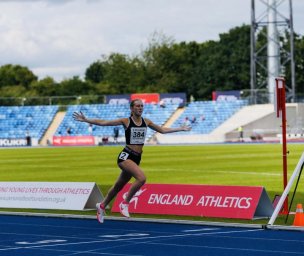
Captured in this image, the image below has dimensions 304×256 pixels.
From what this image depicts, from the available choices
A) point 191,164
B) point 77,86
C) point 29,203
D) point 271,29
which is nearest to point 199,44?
point 77,86

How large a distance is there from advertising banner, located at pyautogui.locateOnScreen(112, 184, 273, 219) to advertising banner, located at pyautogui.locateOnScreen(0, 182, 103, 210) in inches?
25.6

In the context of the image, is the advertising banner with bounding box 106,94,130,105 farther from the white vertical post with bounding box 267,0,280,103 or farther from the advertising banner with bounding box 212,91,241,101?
the white vertical post with bounding box 267,0,280,103

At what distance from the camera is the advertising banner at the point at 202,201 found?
17.5 metres

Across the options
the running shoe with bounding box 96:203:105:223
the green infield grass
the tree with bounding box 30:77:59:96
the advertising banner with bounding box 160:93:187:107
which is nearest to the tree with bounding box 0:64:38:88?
the tree with bounding box 30:77:59:96

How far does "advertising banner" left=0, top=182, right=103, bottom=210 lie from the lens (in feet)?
66.0

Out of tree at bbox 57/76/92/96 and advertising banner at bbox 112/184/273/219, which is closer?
advertising banner at bbox 112/184/273/219

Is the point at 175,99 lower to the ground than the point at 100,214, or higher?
lower

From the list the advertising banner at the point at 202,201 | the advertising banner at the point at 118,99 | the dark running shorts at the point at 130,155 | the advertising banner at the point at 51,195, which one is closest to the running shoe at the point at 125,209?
the dark running shorts at the point at 130,155

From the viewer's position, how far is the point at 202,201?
1827cm

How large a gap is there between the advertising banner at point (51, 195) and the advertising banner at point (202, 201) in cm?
65

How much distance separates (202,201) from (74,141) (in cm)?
6851

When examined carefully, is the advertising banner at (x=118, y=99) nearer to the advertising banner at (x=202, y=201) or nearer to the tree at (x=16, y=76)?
the tree at (x=16, y=76)

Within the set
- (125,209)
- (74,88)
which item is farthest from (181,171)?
(74,88)

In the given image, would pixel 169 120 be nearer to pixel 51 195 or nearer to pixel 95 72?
pixel 51 195
